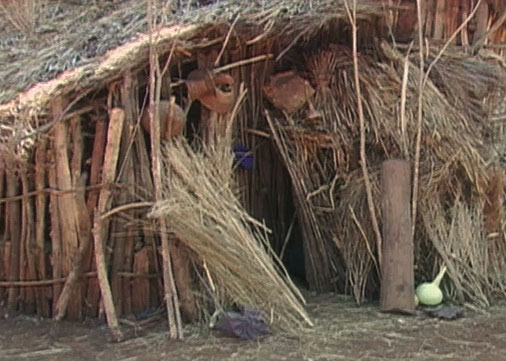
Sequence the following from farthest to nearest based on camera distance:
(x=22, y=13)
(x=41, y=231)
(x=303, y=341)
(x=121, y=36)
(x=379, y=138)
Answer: (x=22, y=13) → (x=379, y=138) → (x=121, y=36) → (x=41, y=231) → (x=303, y=341)

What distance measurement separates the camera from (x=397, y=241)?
462 cm

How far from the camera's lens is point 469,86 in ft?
16.5

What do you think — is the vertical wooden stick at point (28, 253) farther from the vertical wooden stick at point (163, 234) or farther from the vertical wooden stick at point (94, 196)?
the vertical wooden stick at point (163, 234)

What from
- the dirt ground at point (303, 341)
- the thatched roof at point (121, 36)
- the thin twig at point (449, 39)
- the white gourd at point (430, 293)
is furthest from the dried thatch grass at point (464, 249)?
the thatched roof at point (121, 36)

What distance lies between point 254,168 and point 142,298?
4.87 ft

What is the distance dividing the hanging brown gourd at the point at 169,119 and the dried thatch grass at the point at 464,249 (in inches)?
72.3

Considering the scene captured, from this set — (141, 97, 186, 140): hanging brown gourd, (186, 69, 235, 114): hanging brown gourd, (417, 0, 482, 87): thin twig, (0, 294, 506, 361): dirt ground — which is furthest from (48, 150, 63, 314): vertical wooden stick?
(417, 0, 482, 87): thin twig

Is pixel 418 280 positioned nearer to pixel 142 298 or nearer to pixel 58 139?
pixel 142 298

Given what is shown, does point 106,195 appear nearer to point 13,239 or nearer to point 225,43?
point 13,239

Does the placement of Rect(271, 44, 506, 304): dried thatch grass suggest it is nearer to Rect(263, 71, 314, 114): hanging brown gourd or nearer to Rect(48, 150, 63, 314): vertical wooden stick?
Rect(263, 71, 314, 114): hanging brown gourd

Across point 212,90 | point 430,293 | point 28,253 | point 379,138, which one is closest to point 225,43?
point 212,90

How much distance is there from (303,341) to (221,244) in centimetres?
75

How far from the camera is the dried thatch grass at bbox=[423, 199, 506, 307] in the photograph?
4750mm

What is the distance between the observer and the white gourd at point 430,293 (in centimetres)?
462
